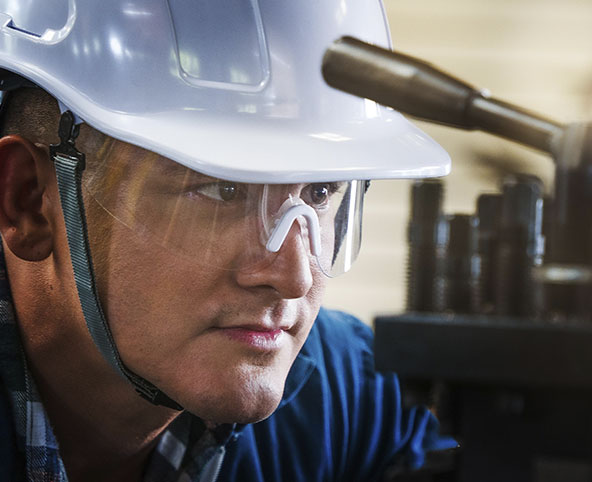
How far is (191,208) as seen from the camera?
4.33 ft

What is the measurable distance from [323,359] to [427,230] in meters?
0.66

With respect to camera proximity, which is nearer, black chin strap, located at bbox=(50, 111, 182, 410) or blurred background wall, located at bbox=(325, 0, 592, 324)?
black chin strap, located at bbox=(50, 111, 182, 410)

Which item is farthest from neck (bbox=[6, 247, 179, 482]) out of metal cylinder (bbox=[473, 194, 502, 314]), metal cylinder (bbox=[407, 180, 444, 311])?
metal cylinder (bbox=[473, 194, 502, 314])

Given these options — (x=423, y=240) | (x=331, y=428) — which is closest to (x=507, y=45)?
(x=331, y=428)

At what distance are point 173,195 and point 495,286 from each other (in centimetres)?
55

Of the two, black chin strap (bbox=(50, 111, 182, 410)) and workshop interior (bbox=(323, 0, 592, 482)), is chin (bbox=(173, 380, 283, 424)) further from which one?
workshop interior (bbox=(323, 0, 592, 482))

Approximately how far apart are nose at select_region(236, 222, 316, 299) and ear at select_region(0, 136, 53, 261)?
408 millimetres

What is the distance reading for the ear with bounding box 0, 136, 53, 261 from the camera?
1457 millimetres

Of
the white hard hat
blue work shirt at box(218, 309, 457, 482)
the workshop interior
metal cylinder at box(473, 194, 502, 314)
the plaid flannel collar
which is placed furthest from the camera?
blue work shirt at box(218, 309, 457, 482)

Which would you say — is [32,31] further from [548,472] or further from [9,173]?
[548,472]

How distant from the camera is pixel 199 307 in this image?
1349 mm

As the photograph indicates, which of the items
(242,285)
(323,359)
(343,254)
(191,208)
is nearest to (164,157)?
(191,208)

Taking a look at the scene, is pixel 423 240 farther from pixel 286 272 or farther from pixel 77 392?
pixel 77 392

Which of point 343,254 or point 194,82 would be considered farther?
point 343,254
